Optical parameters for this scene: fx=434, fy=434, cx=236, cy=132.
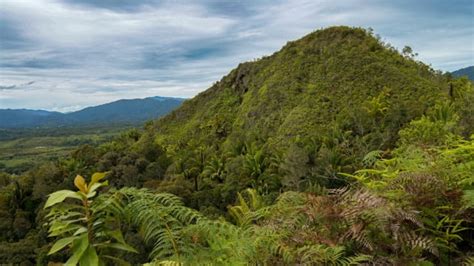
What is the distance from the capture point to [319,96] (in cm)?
3797

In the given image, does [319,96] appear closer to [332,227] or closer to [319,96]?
[319,96]

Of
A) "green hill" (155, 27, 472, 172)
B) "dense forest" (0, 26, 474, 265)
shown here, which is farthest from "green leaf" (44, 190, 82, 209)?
"green hill" (155, 27, 472, 172)

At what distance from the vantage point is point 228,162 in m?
28.3

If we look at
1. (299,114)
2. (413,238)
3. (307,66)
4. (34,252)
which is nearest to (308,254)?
(413,238)

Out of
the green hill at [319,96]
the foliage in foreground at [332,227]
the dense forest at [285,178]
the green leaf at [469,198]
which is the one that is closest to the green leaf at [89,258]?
the dense forest at [285,178]

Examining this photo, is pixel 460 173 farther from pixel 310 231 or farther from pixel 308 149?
pixel 308 149

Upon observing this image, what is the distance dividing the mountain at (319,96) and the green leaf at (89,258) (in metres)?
23.7

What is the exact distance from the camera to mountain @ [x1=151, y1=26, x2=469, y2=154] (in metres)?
29.9

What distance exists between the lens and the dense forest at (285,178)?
1793mm

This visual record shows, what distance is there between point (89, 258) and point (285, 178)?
21.6m

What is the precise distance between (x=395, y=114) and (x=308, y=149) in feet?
22.5

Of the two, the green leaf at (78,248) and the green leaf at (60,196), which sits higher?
the green leaf at (60,196)

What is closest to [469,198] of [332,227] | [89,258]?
[332,227]

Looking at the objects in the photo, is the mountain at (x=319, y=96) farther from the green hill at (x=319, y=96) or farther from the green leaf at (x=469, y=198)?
the green leaf at (x=469, y=198)
